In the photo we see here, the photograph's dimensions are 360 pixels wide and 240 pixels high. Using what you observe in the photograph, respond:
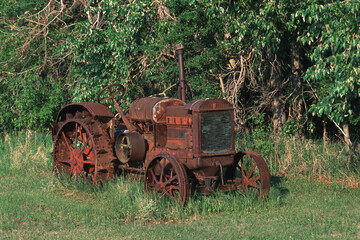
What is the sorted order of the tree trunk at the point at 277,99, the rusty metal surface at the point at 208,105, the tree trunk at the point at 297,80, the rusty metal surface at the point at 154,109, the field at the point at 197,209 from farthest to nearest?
the tree trunk at the point at 277,99
the tree trunk at the point at 297,80
the rusty metal surface at the point at 154,109
the rusty metal surface at the point at 208,105
the field at the point at 197,209

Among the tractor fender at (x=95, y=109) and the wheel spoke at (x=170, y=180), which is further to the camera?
the tractor fender at (x=95, y=109)

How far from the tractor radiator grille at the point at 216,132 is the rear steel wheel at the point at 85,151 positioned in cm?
175

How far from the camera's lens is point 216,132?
24.6 feet

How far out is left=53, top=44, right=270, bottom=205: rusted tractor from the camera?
7.39 meters

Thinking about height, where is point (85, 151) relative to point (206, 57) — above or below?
below

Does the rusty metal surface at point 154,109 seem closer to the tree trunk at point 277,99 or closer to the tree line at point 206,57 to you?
the tree line at point 206,57

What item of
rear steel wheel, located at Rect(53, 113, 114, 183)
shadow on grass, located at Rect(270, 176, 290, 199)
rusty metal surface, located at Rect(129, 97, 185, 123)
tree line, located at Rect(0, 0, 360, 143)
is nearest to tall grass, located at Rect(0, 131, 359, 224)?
shadow on grass, located at Rect(270, 176, 290, 199)

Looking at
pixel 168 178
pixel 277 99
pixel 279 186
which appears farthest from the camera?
pixel 277 99

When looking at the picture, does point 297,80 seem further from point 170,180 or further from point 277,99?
point 170,180

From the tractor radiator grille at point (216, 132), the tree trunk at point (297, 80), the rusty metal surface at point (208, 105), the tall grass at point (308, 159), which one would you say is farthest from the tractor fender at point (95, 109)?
the tree trunk at point (297, 80)

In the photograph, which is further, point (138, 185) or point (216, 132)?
point (138, 185)

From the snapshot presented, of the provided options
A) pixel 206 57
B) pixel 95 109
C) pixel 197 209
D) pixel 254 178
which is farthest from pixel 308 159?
pixel 95 109

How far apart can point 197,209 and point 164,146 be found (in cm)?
142

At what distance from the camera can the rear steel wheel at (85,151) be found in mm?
8383
